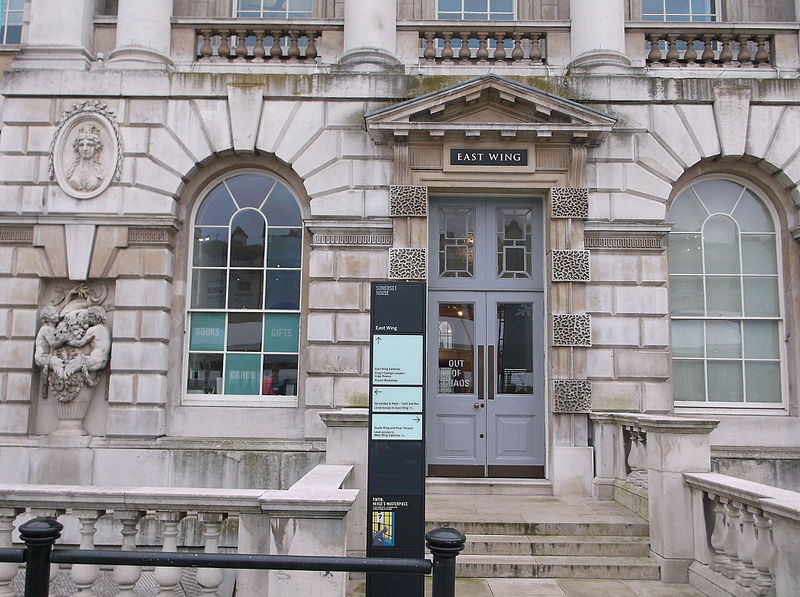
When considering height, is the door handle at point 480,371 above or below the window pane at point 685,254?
below

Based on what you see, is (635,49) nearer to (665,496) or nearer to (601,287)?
(601,287)

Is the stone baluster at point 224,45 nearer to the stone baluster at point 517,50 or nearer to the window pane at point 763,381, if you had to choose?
the stone baluster at point 517,50

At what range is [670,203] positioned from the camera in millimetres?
11727

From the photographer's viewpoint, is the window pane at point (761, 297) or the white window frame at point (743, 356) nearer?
the white window frame at point (743, 356)

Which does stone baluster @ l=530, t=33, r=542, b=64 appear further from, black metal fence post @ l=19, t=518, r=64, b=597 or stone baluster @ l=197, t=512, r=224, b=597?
black metal fence post @ l=19, t=518, r=64, b=597

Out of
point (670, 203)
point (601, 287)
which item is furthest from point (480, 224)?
point (670, 203)

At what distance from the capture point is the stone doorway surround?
36.0ft

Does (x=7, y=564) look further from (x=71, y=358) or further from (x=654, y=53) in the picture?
(x=654, y=53)

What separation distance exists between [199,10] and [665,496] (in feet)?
37.3

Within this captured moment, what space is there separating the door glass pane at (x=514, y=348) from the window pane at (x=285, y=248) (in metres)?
3.45

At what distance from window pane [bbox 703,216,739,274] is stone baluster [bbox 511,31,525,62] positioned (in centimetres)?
417

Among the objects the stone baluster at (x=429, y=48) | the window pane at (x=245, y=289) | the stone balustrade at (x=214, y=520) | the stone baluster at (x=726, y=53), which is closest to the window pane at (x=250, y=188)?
the window pane at (x=245, y=289)

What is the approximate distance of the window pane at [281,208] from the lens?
11977 mm

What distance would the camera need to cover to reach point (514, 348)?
11508 millimetres
